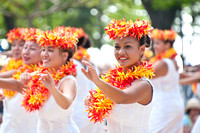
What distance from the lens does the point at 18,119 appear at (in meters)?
4.54

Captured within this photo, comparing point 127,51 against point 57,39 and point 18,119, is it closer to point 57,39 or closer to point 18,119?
point 57,39

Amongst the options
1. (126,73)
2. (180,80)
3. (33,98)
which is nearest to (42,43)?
(33,98)

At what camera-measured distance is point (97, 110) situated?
3250 mm

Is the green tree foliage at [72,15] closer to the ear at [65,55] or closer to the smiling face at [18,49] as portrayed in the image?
the smiling face at [18,49]

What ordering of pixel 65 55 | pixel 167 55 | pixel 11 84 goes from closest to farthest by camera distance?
pixel 65 55 < pixel 11 84 < pixel 167 55

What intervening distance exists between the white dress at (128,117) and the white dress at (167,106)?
2.69 metres

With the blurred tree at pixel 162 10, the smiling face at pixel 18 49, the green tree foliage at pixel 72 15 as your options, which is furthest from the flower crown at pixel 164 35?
the green tree foliage at pixel 72 15

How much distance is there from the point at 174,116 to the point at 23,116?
2.49 metres

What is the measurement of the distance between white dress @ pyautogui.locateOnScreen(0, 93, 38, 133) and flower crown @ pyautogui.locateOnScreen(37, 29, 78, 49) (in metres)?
1.01

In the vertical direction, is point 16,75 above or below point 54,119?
above

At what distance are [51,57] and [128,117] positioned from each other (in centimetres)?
109

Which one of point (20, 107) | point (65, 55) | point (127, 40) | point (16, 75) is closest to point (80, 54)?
point (16, 75)

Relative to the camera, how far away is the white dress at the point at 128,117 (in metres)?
3.20

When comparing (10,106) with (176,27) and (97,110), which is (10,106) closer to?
(97,110)
